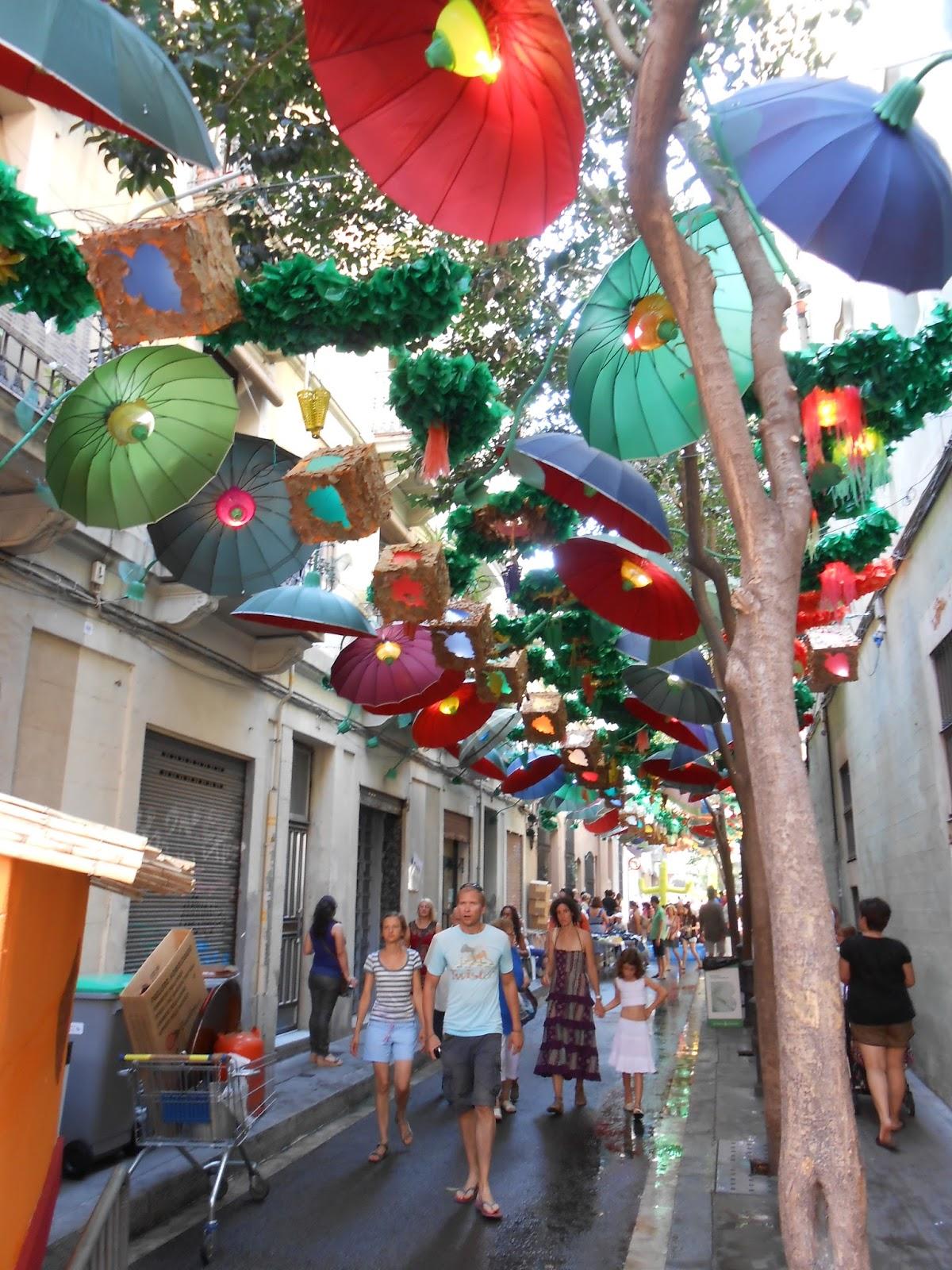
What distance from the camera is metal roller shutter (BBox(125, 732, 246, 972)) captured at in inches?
393

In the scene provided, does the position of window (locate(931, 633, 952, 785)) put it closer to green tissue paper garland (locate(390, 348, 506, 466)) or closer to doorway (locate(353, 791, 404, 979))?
green tissue paper garland (locate(390, 348, 506, 466))

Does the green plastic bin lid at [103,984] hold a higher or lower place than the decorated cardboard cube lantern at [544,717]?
lower

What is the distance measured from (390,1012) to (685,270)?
233 inches

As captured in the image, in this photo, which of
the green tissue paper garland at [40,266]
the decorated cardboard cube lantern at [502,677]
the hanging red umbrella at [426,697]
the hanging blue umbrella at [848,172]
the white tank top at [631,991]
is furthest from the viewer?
the hanging red umbrella at [426,697]

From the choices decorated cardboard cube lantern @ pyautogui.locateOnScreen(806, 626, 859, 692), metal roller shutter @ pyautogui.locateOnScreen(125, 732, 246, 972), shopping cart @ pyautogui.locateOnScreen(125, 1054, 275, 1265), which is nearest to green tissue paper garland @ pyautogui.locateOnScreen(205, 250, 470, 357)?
shopping cart @ pyautogui.locateOnScreen(125, 1054, 275, 1265)

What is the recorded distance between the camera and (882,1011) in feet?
24.6

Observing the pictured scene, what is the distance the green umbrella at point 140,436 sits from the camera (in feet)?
19.2

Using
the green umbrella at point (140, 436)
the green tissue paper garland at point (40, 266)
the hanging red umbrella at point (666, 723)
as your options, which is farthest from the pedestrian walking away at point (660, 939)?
the green tissue paper garland at point (40, 266)

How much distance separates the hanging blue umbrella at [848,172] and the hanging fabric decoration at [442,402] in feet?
6.81

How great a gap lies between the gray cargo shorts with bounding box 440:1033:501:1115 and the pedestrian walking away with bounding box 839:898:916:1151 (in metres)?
3.00

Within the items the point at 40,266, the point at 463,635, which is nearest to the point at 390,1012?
the point at 463,635

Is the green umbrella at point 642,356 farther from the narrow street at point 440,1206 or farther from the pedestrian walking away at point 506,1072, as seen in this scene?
the narrow street at point 440,1206

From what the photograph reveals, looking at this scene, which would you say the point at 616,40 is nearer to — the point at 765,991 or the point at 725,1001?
the point at 765,991

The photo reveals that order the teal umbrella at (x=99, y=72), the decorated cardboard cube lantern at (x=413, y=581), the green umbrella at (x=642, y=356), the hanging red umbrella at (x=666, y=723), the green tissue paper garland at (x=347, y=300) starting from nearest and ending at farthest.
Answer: the teal umbrella at (x=99, y=72) < the green tissue paper garland at (x=347, y=300) < the green umbrella at (x=642, y=356) < the decorated cardboard cube lantern at (x=413, y=581) < the hanging red umbrella at (x=666, y=723)
